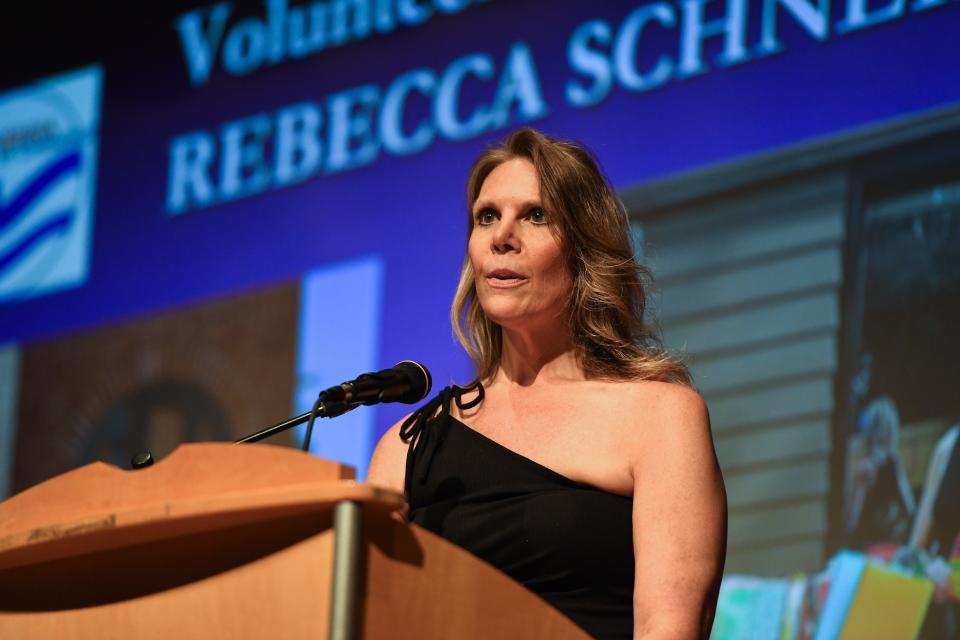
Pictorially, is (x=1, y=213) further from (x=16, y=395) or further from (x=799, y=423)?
(x=799, y=423)

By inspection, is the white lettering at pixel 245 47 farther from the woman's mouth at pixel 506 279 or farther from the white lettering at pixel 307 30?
the woman's mouth at pixel 506 279

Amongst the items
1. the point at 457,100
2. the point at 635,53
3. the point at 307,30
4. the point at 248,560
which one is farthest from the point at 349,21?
the point at 248,560

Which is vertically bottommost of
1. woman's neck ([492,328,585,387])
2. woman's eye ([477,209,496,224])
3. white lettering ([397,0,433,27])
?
woman's neck ([492,328,585,387])

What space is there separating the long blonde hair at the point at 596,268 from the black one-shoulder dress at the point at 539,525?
0.88 feet

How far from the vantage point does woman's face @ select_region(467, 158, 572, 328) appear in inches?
89.4

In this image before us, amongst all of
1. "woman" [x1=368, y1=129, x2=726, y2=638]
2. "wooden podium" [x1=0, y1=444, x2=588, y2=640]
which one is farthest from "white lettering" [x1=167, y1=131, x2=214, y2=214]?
"wooden podium" [x1=0, y1=444, x2=588, y2=640]

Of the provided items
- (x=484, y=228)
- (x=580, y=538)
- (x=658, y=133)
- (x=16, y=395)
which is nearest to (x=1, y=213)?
(x=16, y=395)

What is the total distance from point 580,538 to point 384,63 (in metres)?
2.43

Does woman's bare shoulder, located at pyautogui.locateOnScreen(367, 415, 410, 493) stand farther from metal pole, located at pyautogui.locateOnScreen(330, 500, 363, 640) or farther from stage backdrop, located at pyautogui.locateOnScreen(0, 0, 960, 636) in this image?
stage backdrop, located at pyautogui.locateOnScreen(0, 0, 960, 636)

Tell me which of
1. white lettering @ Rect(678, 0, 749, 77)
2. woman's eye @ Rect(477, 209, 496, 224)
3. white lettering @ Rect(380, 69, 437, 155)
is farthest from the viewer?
white lettering @ Rect(380, 69, 437, 155)

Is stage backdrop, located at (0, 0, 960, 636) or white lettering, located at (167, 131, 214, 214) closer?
stage backdrop, located at (0, 0, 960, 636)

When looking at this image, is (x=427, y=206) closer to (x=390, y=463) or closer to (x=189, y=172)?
(x=189, y=172)

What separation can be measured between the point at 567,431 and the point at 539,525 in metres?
0.20

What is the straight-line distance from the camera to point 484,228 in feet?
7.75
